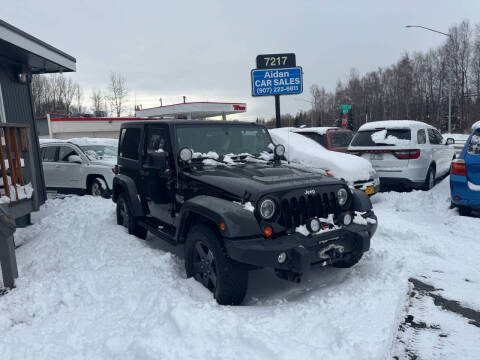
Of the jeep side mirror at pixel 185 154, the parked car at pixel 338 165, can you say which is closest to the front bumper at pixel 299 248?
the jeep side mirror at pixel 185 154

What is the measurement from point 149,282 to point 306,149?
19.2ft

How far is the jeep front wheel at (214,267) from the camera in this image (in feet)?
11.8

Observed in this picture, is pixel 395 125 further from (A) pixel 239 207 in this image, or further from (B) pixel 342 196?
(A) pixel 239 207

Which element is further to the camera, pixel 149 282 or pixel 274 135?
pixel 274 135

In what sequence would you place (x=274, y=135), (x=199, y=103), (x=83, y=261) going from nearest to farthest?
1. (x=83, y=261)
2. (x=274, y=135)
3. (x=199, y=103)

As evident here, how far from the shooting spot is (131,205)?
570 centimetres

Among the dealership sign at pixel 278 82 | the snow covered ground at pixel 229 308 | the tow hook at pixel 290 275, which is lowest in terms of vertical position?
the snow covered ground at pixel 229 308

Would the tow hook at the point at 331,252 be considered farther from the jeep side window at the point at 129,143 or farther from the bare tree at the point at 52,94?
the bare tree at the point at 52,94

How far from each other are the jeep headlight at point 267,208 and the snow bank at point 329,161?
4.23 meters

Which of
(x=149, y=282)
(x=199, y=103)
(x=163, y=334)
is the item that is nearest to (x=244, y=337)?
(x=163, y=334)

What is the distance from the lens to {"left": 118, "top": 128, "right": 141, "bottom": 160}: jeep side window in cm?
577

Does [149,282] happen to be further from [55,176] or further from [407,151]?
[55,176]

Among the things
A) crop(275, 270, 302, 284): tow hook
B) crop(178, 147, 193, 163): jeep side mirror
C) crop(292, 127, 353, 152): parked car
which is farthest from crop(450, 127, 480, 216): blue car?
crop(178, 147, 193, 163): jeep side mirror

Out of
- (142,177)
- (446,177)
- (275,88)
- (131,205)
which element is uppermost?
(275,88)
